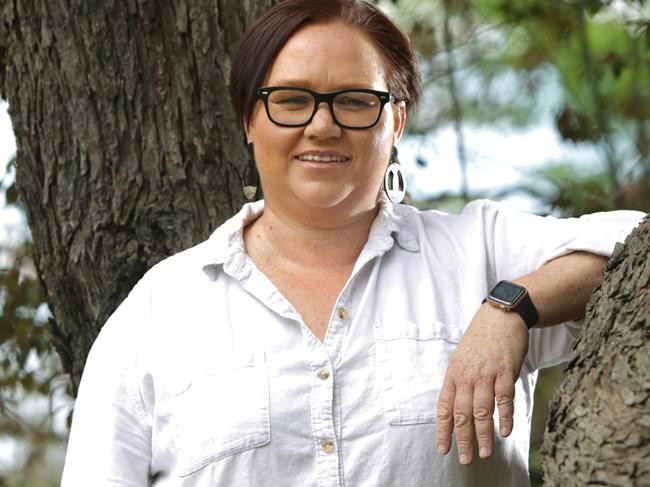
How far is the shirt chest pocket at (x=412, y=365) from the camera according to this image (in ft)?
7.22

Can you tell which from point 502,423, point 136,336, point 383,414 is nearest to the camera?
point 502,423

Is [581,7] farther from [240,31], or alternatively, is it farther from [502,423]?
[502,423]

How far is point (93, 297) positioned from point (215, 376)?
868 millimetres

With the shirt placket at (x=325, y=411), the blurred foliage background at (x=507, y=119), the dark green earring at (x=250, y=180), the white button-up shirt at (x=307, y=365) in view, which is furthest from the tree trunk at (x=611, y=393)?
the blurred foliage background at (x=507, y=119)

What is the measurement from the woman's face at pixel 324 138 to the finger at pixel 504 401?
549 millimetres

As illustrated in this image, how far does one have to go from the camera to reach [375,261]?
239 cm

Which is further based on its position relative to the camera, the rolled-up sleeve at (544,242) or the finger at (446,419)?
the rolled-up sleeve at (544,242)

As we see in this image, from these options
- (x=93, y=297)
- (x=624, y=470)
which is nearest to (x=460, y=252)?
(x=624, y=470)

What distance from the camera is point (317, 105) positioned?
228cm

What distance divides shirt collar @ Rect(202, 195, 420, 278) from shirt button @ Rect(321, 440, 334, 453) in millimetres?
439

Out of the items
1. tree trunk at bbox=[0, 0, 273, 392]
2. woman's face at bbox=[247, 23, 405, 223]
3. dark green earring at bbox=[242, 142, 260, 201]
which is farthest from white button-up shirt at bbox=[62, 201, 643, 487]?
tree trunk at bbox=[0, 0, 273, 392]

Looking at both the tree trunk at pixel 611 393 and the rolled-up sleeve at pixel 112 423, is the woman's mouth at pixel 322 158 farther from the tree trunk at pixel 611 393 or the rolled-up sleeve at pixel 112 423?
the tree trunk at pixel 611 393

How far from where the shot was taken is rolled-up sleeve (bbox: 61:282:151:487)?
230 centimetres

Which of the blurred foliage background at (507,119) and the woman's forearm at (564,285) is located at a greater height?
the blurred foliage background at (507,119)
